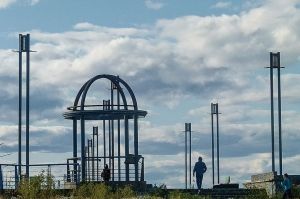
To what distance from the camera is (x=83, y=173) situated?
4234 cm

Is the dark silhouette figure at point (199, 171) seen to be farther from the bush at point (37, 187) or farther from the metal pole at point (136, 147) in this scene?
the bush at point (37, 187)

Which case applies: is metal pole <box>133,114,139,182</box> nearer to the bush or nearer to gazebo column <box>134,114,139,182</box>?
gazebo column <box>134,114,139,182</box>

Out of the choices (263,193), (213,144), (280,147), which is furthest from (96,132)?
(263,193)

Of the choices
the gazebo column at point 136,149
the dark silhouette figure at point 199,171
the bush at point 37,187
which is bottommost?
the bush at point 37,187

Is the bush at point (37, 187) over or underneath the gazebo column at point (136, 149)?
underneath

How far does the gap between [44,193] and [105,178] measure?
1666 centimetres

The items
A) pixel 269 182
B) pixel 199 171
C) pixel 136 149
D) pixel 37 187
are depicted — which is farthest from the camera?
pixel 136 149

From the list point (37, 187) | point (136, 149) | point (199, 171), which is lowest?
point (37, 187)

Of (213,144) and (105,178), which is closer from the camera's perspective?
(105,178)

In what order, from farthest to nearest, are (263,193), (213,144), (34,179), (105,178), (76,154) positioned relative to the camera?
(213,144)
(76,154)
(105,178)
(263,193)
(34,179)

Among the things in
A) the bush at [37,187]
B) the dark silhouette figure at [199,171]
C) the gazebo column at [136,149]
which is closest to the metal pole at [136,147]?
the gazebo column at [136,149]

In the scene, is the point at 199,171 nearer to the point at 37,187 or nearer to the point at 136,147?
the point at 136,147

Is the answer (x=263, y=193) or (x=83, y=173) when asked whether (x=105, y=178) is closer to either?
(x=83, y=173)

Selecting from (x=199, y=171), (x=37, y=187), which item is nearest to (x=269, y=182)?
(x=199, y=171)
